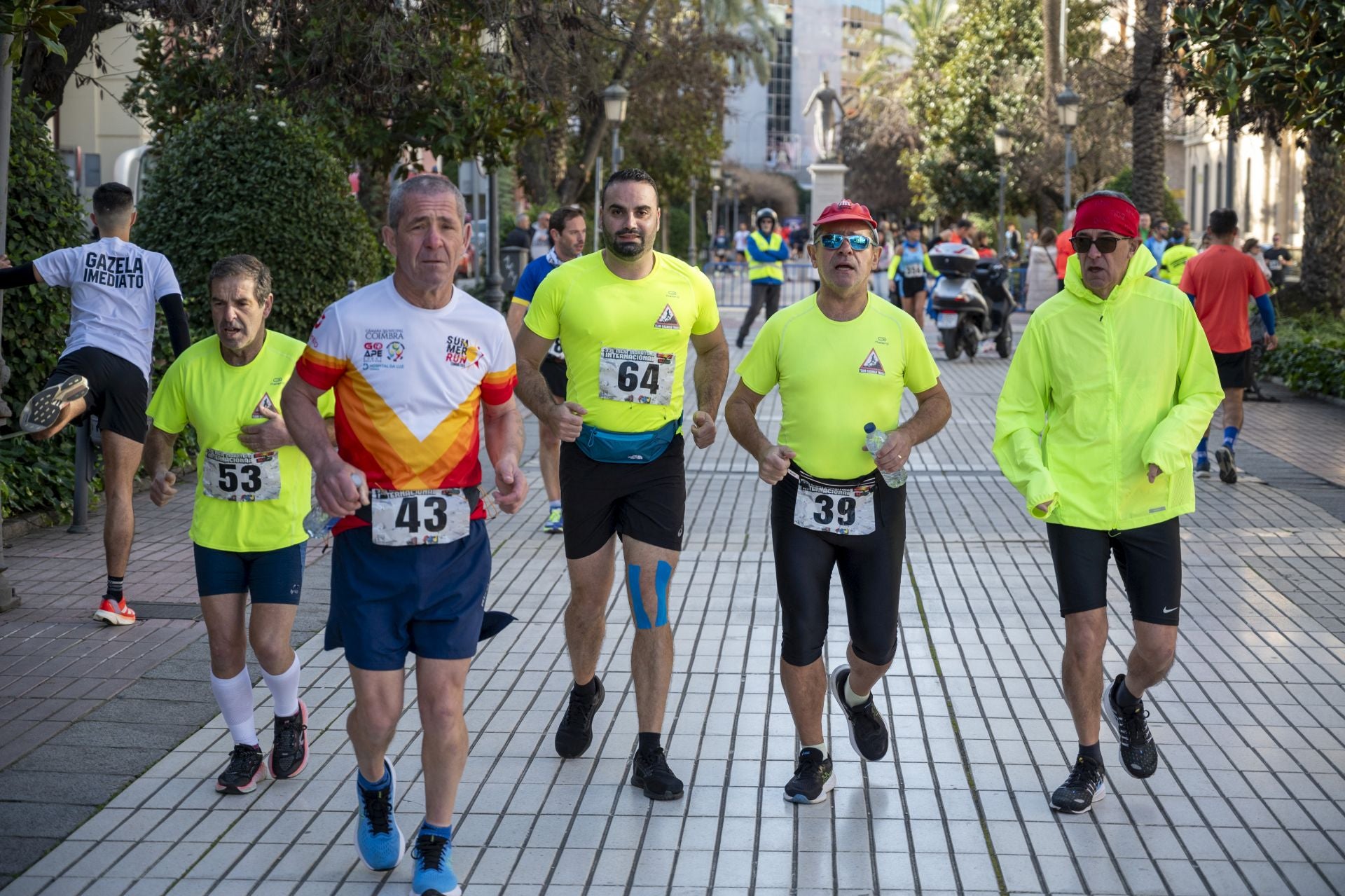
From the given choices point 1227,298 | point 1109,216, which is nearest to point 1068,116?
point 1227,298

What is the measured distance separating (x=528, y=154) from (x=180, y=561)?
29.3 m

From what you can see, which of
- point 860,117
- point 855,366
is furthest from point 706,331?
point 860,117

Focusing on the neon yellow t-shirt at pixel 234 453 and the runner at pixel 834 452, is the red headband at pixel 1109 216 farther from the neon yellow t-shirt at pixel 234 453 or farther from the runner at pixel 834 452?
the neon yellow t-shirt at pixel 234 453

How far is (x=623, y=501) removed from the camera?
17.7ft

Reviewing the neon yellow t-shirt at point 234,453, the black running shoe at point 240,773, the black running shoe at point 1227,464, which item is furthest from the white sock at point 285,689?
the black running shoe at point 1227,464

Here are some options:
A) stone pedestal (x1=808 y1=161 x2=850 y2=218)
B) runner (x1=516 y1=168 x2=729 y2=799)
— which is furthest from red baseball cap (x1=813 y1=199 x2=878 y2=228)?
stone pedestal (x1=808 y1=161 x2=850 y2=218)

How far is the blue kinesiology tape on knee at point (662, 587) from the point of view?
17.3 ft

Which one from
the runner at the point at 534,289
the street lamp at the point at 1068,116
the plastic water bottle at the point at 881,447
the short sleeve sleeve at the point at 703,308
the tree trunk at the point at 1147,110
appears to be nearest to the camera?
the plastic water bottle at the point at 881,447

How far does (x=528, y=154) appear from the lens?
37.2 metres

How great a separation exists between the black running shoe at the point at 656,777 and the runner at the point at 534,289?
2.86 metres

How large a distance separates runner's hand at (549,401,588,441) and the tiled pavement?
1156 mm

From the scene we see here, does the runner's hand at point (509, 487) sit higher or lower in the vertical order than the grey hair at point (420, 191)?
lower

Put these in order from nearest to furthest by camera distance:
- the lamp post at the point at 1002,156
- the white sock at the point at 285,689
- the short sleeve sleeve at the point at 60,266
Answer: the white sock at the point at 285,689 < the short sleeve sleeve at the point at 60,266 < the lamp post at the point at 1002,156

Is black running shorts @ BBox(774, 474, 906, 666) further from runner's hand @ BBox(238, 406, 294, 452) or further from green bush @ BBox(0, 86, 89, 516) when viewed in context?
green bush @ BBox(0, 86, 89, 516)
